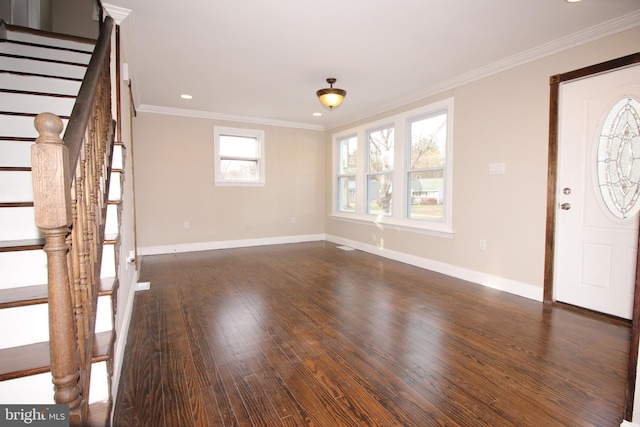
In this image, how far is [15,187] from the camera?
188cm

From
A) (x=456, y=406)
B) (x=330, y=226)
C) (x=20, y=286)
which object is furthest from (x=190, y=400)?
(x=330, y=226)

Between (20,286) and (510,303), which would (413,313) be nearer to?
(510,303)

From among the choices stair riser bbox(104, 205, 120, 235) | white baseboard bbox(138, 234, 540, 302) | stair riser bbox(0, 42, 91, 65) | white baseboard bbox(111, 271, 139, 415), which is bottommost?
white baseboard bbox(111, 271, 139, 415)

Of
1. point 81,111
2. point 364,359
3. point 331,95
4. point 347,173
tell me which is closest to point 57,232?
point 81,111

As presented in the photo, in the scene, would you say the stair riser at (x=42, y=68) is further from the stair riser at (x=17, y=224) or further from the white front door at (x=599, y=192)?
the white front door at (x=599, y=192)

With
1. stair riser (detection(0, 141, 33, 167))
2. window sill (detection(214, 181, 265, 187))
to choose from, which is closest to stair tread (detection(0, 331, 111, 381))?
stair riser (detection(0, 141, 33, 167))

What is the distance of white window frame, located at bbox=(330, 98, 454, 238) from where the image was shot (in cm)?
414

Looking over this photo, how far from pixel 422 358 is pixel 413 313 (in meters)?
0.78

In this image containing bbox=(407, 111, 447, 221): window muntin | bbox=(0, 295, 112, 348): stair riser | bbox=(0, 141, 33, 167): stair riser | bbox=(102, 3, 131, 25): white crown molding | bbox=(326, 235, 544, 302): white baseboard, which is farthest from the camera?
bbox=(407, 111, 447, 221): window muntin

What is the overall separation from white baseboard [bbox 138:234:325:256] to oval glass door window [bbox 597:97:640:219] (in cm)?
492

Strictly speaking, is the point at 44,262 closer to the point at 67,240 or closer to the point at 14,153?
the point at 67,240

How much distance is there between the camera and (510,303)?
10.2 feet

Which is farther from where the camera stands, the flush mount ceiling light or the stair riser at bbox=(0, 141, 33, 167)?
the flush mount ceiling light

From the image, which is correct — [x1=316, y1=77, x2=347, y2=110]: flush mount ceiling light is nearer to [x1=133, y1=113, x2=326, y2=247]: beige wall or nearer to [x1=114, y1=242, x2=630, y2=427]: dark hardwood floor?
[x1=114, y1=242, x2=630, y2=427]: dark hardwood floor
